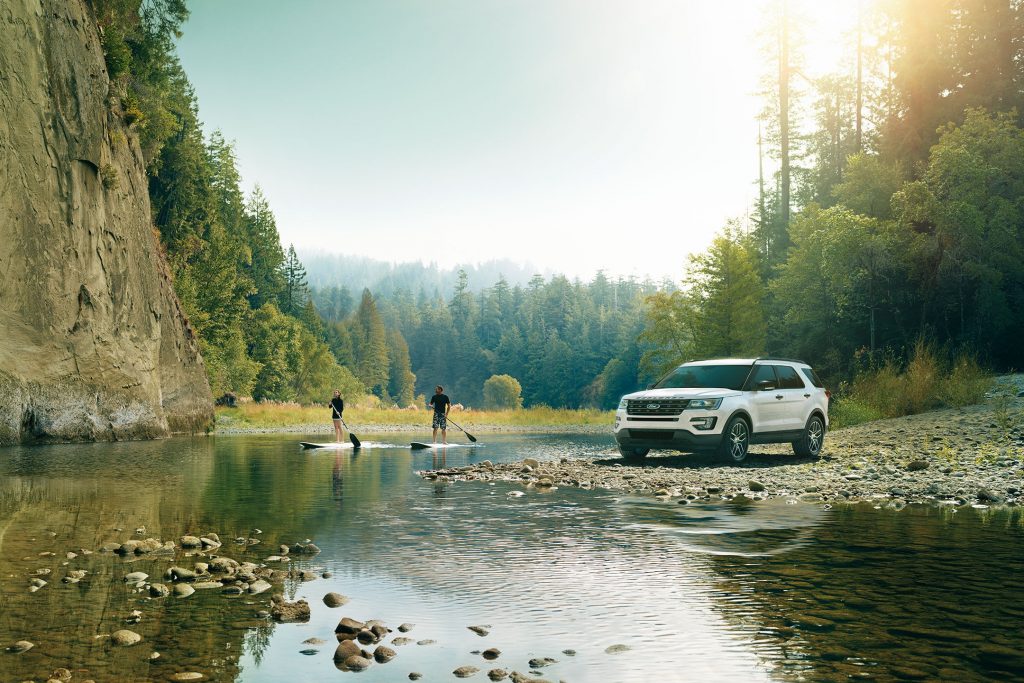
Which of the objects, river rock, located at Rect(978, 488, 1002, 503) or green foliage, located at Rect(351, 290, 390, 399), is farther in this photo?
green foliage, located at Rect(351, 290, 390, 399)

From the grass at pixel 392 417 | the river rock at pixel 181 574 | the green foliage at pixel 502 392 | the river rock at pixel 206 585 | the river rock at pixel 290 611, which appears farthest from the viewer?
the green foliage at pixel 502 392

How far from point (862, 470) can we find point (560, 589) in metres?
11.7

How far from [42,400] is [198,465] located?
10715 mm

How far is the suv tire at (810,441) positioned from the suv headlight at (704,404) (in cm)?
314

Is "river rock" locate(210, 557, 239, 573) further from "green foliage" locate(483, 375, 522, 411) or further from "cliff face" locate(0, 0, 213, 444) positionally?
"green foliage" locate(483, 375, 522, 411)

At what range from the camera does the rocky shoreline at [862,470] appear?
580 inches

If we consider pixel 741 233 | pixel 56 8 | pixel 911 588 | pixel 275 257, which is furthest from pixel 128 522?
pixel 275 257

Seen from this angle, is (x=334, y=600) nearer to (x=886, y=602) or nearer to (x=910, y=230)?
(x=886, y=602)

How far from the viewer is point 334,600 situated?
7.41 m

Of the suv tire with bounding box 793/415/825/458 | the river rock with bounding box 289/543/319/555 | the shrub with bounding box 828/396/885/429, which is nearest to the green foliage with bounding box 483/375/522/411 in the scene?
the shrub with bounding box 828/396/885/429

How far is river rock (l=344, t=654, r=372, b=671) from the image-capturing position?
18.7ft

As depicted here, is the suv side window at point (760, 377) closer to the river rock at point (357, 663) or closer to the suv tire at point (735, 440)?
the suv tire at point (735, 440)

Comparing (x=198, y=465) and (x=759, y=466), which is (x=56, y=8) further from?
(x=759, y=466)

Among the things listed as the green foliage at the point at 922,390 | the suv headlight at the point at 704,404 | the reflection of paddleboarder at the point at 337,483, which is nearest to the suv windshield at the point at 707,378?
the suv headlight at the point at 704,404
